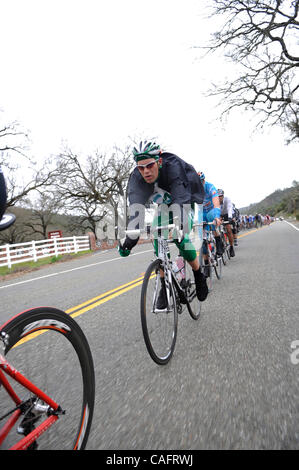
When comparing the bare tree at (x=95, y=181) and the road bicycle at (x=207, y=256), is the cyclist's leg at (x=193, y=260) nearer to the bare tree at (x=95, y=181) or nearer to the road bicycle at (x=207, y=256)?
the road bicycle at (x=207, y=256)

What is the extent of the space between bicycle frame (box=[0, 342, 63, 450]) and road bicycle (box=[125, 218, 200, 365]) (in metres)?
1.06

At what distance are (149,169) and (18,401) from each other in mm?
2251

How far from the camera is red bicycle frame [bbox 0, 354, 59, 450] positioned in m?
1.41

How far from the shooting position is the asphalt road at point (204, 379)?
6.15 ft

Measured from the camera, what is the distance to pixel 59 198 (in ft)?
110

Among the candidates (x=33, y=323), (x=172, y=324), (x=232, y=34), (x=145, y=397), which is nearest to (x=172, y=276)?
(x=172, y=324)

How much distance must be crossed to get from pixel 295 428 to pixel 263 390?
0.45m

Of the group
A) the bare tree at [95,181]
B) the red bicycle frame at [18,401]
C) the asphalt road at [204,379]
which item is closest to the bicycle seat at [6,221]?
the red bicycle frame at [18,401]

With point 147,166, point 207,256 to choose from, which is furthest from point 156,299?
point 207,256

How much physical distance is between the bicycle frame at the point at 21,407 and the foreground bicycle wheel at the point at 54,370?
2cm

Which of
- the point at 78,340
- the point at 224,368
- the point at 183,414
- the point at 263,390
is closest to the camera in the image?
the point at 78,340

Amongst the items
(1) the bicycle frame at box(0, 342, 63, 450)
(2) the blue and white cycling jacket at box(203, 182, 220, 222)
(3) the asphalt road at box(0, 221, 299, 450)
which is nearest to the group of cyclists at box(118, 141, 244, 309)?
(3) the asphalt road at box(0, 221, 299, 450)

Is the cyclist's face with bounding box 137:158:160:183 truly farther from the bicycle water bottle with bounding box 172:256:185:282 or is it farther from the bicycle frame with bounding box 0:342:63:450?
the bicycle frame with bounding box 0:342:63:450

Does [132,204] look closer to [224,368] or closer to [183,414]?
[224,368]
